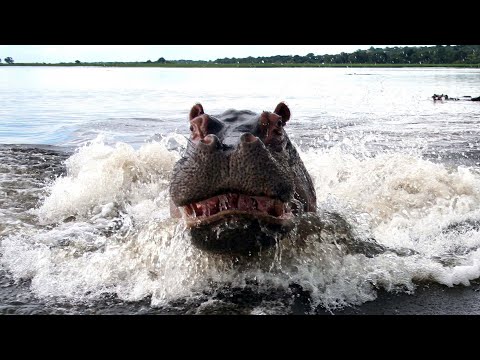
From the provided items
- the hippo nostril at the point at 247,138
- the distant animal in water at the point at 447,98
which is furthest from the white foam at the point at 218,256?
the distant animal in water at the point at 447,98

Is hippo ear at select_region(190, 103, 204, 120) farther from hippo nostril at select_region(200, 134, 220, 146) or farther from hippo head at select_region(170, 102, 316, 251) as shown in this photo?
hippo nostril at select_region(200, 134, 220, 146)

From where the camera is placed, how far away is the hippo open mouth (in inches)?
133

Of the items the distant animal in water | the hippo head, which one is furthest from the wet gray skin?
the distant animal in water

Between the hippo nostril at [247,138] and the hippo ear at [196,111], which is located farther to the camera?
the hippo ear at [196,111]

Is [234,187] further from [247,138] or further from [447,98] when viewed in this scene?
[447,98]

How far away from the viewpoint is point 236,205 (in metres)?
3.43

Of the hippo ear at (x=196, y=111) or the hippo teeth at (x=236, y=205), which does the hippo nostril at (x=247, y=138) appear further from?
the hippo ear at (x=196, y=111)

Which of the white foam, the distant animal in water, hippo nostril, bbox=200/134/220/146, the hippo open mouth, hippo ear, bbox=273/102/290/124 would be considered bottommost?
the distant animal in water

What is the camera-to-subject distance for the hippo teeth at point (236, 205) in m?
3.40

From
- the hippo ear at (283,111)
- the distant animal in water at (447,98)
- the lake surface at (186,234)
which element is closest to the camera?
the lake surface at (186,234)
